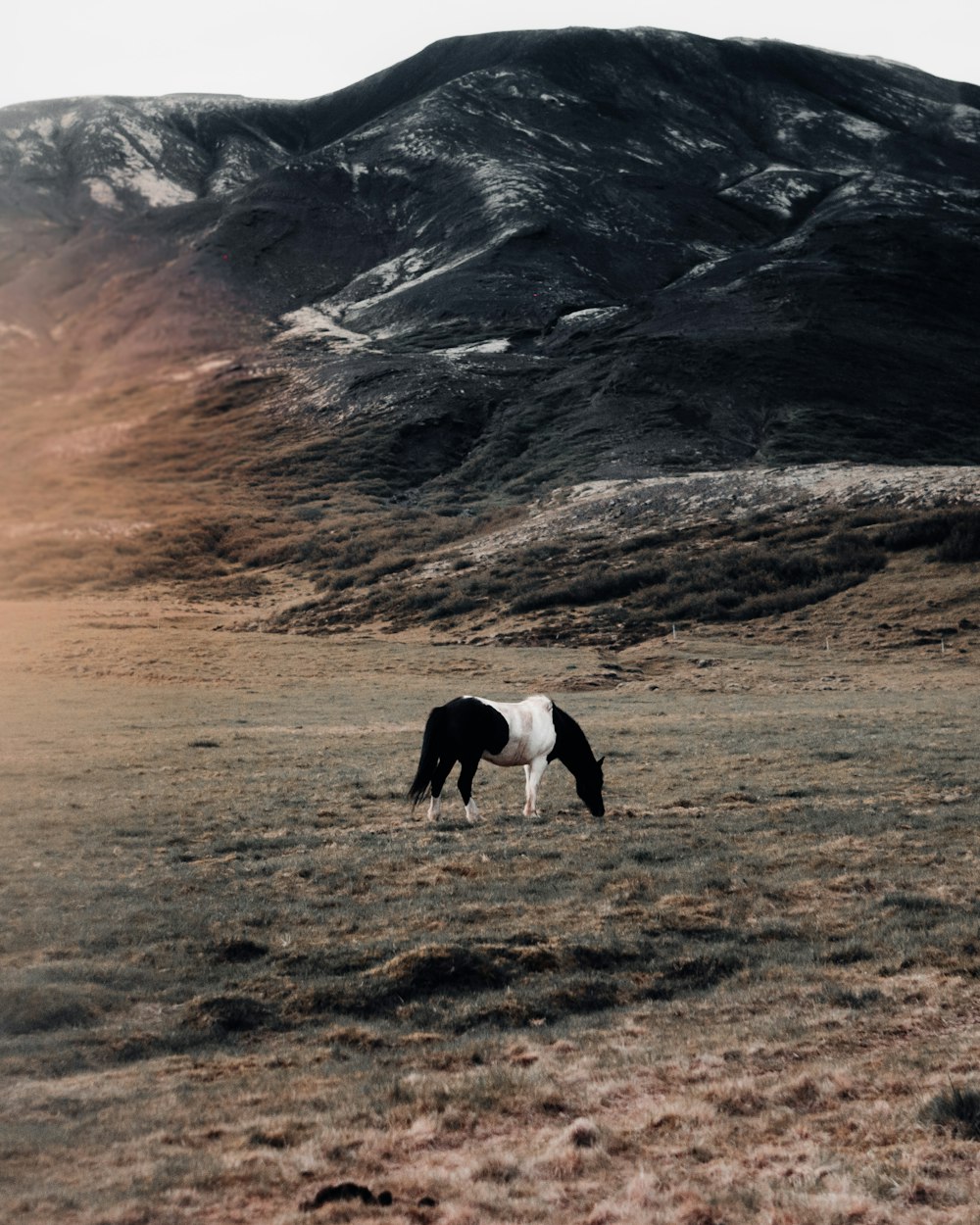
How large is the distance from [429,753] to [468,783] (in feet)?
3.27

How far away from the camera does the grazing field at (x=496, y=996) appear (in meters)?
7.21

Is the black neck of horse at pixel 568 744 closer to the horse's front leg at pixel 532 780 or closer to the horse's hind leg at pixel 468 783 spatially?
the horse's front leg at pixel 532 780

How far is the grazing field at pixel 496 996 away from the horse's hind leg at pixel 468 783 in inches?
19.2

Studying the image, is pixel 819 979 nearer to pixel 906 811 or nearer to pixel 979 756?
pixel 906 811

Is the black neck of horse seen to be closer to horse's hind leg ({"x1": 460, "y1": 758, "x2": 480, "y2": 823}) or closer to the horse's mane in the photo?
the horse's mane

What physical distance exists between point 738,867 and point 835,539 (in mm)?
70807

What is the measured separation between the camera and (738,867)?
53.2 ft

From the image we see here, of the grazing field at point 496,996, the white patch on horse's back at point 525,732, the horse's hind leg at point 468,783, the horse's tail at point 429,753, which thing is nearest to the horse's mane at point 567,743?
the white patch on horse's back at point 525,732

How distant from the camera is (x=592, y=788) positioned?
20.7 metres

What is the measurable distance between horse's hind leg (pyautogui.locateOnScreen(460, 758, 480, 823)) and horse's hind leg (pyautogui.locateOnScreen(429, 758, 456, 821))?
265mm

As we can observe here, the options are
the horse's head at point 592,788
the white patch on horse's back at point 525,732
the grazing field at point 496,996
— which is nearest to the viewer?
the grazing field at point 496,996

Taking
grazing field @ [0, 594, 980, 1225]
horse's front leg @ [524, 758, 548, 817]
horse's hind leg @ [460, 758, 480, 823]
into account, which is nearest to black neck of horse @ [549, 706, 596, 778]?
horse's front leg @ [524, 758, 548, 817]

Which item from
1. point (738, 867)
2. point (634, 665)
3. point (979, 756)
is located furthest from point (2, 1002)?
point (634, 665)

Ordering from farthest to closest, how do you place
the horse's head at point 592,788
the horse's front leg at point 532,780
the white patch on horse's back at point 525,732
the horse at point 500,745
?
the horse's head at point 592,788 < the horse's front leg at point 532,780 < the white patch on horse's back at point 525,732 < the horse at point 500,745
